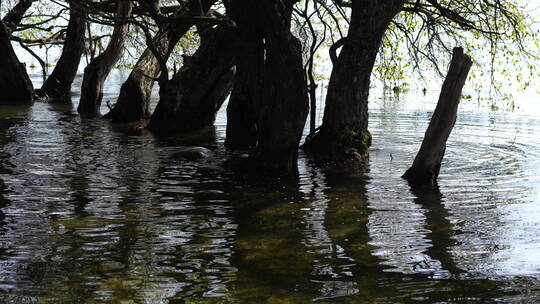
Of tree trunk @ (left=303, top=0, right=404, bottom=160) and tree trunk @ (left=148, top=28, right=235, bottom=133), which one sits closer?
tree trunk @ (left=303, top=0, right=404, bottom=160)

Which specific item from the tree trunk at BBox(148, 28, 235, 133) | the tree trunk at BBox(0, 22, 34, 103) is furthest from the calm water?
the tree trunk at BBox(0, 22, 34, 103)

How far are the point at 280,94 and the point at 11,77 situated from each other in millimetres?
17438

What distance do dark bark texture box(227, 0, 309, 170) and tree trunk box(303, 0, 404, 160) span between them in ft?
5.10

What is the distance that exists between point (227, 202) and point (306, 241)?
237 centimetres

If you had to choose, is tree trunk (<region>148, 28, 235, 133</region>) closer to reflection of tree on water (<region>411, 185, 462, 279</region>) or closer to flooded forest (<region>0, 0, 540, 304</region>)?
flooded forest (<region>0, 0, 540, 304</region>)

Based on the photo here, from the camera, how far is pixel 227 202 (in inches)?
414

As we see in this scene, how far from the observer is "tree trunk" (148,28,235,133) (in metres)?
17.8

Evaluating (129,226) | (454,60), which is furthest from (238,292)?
(454,60)

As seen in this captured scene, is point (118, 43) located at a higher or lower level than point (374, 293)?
higher

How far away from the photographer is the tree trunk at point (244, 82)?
493 inches

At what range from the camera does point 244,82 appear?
15570 mm

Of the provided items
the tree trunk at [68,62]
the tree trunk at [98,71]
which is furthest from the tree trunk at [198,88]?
the tree trunk at [68,62]

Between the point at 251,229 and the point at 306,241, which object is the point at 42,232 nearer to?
the point at 251,229

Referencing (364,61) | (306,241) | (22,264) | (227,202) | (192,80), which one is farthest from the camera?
(192,80)
